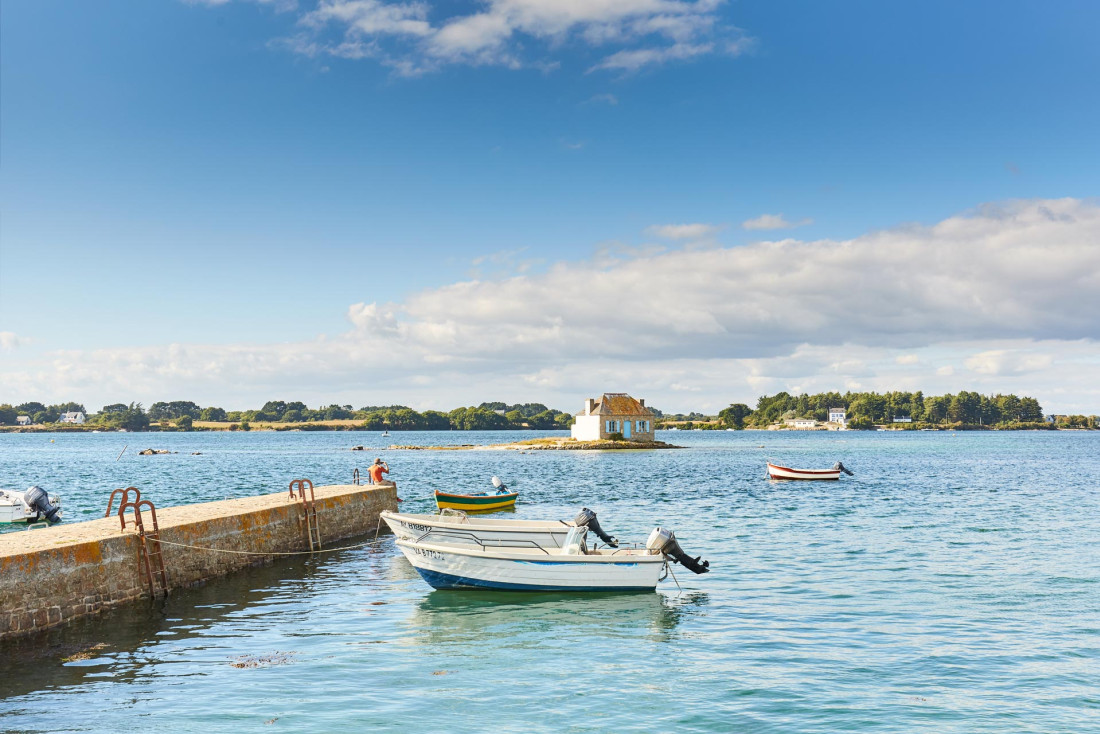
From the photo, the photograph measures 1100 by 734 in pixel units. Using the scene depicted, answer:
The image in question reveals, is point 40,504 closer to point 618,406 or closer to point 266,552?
point 266,552

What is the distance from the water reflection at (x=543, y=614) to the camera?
1752 centimetres

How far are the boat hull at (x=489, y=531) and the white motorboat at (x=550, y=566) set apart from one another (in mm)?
2760

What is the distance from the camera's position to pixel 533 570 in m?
20.9

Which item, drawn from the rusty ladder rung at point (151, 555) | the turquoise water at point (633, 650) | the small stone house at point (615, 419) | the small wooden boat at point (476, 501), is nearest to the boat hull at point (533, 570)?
the turquoise water at point (633, 650)

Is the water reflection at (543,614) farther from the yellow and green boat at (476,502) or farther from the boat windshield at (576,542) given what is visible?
the yellow and green boat at (476,502)

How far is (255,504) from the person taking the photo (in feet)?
90.8

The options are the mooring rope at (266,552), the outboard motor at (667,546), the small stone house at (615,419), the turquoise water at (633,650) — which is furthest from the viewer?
the small stone house at (615,419)

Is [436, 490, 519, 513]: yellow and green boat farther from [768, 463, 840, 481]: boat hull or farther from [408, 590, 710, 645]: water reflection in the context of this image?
[768, 463, 840, 481]: boat hull

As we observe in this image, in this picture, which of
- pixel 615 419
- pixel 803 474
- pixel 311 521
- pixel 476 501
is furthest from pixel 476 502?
pixel 615 419

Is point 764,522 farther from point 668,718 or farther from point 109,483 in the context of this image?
point 109,483

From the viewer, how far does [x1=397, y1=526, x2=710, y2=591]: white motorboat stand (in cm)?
2070

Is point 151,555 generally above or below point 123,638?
above

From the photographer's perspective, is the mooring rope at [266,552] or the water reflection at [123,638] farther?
the mooring rope at [266,552]

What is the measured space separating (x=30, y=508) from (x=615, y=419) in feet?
262
